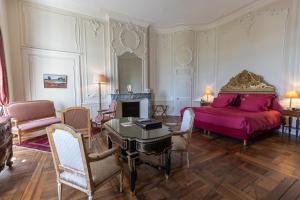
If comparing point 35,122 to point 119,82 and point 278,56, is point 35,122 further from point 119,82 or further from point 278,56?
point 278,56

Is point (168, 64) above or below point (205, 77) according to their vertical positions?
above

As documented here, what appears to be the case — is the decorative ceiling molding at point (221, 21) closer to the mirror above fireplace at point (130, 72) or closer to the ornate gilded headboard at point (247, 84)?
the mirror above fireplace at point (130, 72)

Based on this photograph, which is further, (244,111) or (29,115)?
(244,111)

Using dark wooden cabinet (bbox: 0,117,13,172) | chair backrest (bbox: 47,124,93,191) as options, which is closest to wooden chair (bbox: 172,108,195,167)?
chair backrest (bbox: 47,124,93,191)

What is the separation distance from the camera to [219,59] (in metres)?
5.97

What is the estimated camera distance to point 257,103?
4.24 m

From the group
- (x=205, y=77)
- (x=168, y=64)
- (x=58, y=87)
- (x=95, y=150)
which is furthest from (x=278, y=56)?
(x=58, y=87)

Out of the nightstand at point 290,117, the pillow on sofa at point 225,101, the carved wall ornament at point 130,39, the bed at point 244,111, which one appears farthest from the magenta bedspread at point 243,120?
the carved wall ornament at point 130,39

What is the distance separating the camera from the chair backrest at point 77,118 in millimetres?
2984

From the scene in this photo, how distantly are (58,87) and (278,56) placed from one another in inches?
244

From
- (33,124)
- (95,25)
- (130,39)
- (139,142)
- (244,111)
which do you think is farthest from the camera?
(130,39)

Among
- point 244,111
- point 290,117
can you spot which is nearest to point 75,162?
point 244,111

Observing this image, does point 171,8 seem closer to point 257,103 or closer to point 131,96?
point 131,96

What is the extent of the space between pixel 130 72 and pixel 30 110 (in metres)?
3.33
